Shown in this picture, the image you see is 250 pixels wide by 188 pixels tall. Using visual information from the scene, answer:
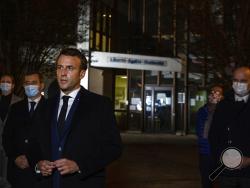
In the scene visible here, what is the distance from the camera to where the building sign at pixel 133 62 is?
2495 centimetres

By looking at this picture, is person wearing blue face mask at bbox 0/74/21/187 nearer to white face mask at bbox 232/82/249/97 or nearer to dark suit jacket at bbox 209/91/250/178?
dark suit jacket at bbox 209/91/250/178

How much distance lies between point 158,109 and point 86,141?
2607 centimetres

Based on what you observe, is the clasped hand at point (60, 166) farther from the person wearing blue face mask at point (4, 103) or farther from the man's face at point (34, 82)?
the person wearing blue face mask at point (4, 103)

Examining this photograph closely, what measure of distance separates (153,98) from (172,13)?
12036mm

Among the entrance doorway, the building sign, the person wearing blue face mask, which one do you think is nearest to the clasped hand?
the person wearing blue face mask

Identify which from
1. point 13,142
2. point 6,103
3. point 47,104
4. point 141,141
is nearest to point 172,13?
point 141,141

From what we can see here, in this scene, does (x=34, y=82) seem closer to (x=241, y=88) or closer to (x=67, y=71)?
(x=241, y=88)

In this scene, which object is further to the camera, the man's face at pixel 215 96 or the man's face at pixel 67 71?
the man's face at pixel 215 96

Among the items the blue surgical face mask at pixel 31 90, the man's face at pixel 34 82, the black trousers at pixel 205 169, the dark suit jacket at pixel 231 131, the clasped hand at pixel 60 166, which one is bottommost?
the black trousers at pixel 205 169

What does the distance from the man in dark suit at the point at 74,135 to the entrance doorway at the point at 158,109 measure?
25.7m

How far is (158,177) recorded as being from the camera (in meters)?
13.6

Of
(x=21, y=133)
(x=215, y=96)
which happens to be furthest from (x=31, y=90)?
(x=215, y=96)

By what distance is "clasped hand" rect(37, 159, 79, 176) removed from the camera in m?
3.73

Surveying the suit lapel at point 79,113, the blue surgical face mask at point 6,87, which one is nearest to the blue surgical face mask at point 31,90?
the blue surgical face mask at point 6,87
